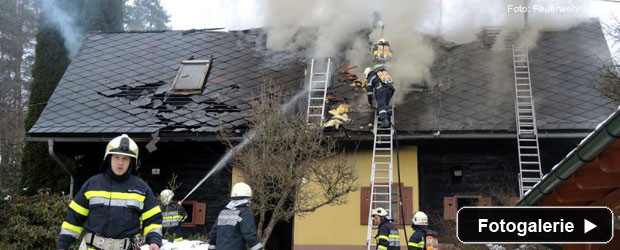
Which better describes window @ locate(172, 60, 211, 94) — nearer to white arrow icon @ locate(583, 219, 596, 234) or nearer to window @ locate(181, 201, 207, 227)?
window @ locate(181, 201, 207, 227)

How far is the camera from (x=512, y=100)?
11375mm

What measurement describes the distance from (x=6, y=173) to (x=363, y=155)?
12.2 meters

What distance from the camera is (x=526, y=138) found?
34.0ft

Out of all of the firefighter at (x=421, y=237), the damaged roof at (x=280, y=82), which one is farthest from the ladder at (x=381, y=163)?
the firefighter at (x=421, y=237)

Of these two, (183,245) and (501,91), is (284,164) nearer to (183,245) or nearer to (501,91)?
(183,245)

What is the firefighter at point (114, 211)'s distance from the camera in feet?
14.5

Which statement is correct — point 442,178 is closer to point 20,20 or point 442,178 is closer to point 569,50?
point 569,50

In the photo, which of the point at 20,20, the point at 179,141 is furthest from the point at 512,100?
the point at 20,20

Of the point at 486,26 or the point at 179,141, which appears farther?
the point at 486,26

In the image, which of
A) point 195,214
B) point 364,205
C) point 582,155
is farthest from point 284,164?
point 582,155

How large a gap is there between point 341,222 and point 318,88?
2.84m

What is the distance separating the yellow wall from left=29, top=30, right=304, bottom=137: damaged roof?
2283 millimetres

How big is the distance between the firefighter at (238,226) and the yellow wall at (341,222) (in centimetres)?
468

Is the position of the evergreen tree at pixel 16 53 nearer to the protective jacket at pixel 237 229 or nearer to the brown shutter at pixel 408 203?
the brown shutter at pixel 408 203
